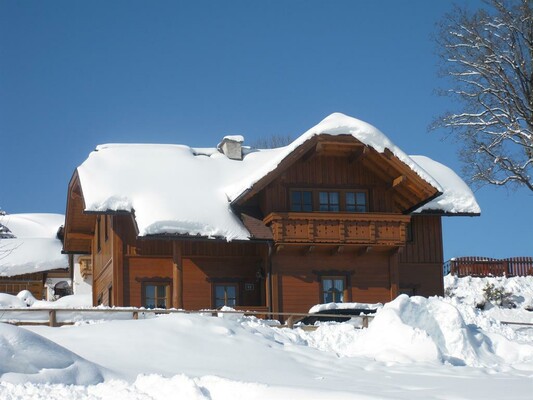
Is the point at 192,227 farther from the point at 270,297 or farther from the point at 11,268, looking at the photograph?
the point at 11,268

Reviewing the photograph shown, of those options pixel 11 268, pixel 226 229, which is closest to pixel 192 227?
pixel 226 229

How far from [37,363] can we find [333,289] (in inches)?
730

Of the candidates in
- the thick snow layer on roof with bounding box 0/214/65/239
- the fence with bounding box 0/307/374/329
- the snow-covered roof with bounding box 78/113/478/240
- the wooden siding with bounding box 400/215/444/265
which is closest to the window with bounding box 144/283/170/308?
the snow-covered roof with bounding box 78/113/478/240

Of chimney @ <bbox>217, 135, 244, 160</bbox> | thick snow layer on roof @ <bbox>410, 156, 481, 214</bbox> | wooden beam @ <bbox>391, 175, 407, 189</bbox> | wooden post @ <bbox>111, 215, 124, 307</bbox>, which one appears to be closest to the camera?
wooden post @ <bbox>111, 215, 124, 307</bbox>

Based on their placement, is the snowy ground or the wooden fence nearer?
the snowy ground

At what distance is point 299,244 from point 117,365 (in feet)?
48.3

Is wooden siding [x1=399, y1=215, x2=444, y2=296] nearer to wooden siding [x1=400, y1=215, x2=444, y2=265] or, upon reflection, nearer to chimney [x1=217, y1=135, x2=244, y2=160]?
wooden siding [x1=400, y1=215, x2=444, y2=265]

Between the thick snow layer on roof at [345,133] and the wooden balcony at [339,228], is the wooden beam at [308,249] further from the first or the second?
the thick snow layer on roof at [345,133]

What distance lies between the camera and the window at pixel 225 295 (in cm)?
3253

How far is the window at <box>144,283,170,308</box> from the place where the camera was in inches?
1266

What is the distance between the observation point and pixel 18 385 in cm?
1382

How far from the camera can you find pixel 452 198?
35.7 m

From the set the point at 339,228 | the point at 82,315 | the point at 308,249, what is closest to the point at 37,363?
the point at 82,315

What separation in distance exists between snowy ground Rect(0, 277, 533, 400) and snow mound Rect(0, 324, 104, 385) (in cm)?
2
